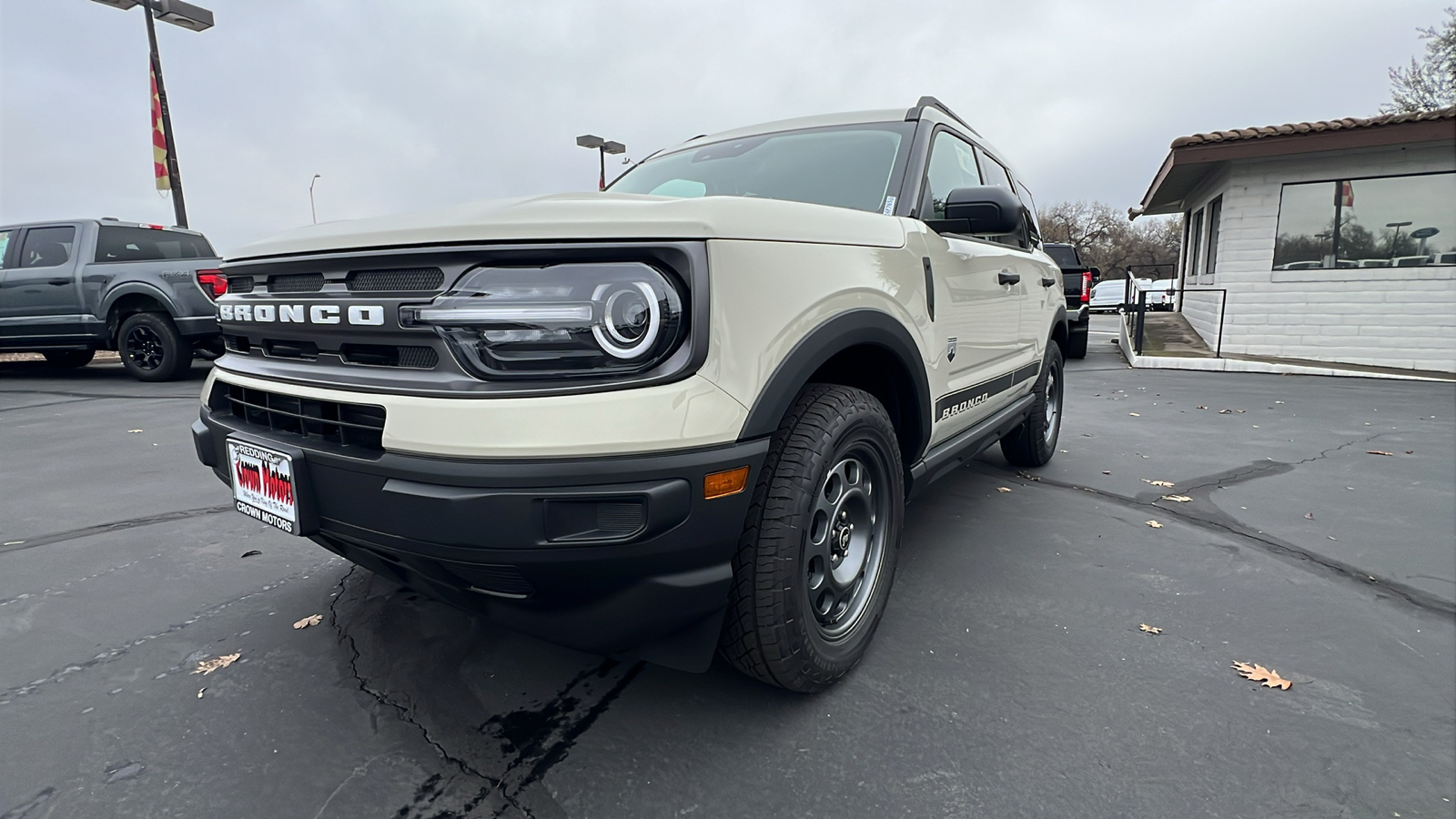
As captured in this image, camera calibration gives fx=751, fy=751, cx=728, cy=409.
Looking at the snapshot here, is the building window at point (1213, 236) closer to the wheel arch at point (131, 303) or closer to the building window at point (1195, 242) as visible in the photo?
the building window at point (1195, 242)

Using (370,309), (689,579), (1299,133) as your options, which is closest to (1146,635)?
(689,579)

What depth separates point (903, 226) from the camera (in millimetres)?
2439

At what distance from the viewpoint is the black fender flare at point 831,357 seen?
1681mm

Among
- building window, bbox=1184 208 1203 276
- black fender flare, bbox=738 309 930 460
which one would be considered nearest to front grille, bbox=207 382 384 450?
black fender flare, bbox=738 309 930 460

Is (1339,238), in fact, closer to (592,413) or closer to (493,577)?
(592,413)

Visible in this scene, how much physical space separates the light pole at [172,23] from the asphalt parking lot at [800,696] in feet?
33.4

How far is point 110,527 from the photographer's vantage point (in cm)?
349

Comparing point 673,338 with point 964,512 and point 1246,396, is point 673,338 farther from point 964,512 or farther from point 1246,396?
point 1246,396

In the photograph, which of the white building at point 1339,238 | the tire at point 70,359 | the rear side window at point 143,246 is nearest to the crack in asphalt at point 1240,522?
the white building at point 1339,238

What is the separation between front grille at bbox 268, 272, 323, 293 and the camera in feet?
6.06

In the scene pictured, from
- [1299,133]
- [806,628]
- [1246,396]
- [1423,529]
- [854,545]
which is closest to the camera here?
[806,628]

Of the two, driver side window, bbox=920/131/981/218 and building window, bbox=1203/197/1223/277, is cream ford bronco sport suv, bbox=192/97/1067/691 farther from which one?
building window, bbox=1203/197/1223/277

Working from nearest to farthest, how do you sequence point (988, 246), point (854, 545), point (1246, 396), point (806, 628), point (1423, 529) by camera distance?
1. point (806, 628)
2. point (854, 545)
3. point (988, 246)
4. point (1423, 529)
5. point (1246, 396)

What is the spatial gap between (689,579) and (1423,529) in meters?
A: 3.97
